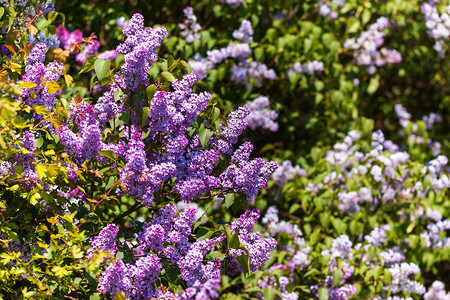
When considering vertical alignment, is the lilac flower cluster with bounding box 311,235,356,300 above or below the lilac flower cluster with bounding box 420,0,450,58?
below

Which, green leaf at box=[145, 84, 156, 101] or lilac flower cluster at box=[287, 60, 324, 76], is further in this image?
lilac flower cluster at box=[287, 60, 324, 76]

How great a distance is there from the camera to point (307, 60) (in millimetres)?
4875

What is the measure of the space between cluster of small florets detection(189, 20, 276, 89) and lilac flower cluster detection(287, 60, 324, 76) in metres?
0.26

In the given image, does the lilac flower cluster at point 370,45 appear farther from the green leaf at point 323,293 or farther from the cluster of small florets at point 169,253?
the cluster of small florets at point 169,253

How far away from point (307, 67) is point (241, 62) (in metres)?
0.62

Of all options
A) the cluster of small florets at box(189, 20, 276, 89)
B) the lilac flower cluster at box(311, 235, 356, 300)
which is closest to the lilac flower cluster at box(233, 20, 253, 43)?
the cluster of small florets at box(189, 20, 276, 89)

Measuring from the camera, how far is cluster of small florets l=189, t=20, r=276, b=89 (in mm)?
4402

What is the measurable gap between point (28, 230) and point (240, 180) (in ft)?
3.15

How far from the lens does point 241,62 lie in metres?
4.61

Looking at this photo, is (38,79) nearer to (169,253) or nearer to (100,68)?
(100,68)

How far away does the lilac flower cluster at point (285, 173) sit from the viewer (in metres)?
4.54

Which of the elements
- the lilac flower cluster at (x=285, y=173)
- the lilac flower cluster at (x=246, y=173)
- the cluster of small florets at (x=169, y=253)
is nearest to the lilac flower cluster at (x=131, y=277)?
the cluster of small florets at (x=169, y=253)

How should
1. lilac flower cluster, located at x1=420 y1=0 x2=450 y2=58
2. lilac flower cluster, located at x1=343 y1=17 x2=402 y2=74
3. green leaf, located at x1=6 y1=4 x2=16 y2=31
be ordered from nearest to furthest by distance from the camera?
1. green leaf, located at x1=6 y1=4 x2=16 y2=31
2. lilac flower cluster, located at x1=343 y1=17 x2=402 y2=74
3. lilac flower cluster, located at x1=420 y1=0 x2=450 y2=58

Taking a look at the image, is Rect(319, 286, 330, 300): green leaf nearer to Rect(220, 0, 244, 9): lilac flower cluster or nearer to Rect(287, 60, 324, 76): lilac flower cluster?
Rect(287, 60, 324, 76): lilac flower cluster
